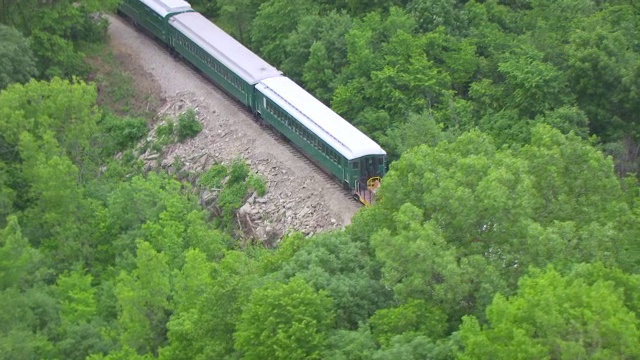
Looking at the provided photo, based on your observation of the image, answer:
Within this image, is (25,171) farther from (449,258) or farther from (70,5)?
(449,258)

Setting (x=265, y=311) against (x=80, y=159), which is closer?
(x=265, y=311)

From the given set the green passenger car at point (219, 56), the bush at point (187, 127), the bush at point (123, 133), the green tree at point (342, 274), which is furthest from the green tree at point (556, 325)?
the bush at point (123, 133)

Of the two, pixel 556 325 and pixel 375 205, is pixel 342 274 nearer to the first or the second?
pixel 375 205

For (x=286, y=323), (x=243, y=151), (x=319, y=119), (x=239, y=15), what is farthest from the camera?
(x=239, y=15)

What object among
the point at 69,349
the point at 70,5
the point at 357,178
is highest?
the point at 70,5

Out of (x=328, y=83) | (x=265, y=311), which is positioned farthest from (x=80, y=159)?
(x=265, y=311)

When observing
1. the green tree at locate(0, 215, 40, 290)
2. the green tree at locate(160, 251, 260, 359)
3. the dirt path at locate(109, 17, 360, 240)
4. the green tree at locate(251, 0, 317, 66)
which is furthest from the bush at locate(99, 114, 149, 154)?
the green tree at locate(160, 251, 260, 359)

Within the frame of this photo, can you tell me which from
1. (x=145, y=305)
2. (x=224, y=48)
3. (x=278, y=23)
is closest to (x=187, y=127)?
(x=224, y=48)
